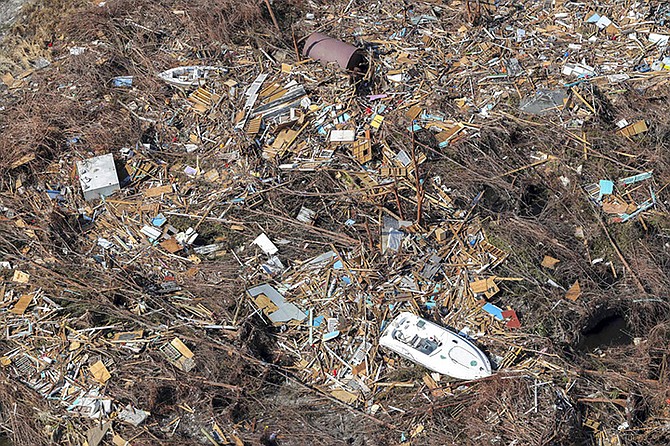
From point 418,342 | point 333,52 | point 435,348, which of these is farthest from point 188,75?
point 435,348

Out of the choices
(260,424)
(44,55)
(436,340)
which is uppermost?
(44,55)

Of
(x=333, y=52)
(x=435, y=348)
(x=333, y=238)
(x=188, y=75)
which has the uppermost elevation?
(x=333, y=52)

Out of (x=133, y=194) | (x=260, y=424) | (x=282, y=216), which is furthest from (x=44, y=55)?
(x=260, y=424)

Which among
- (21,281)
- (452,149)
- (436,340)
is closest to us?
(436,340)

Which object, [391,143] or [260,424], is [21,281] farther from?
[391,143]

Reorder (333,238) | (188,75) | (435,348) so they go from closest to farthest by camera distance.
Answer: (435,348)
(333,238)
(188,75)

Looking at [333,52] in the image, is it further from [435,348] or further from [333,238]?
[435,348]
